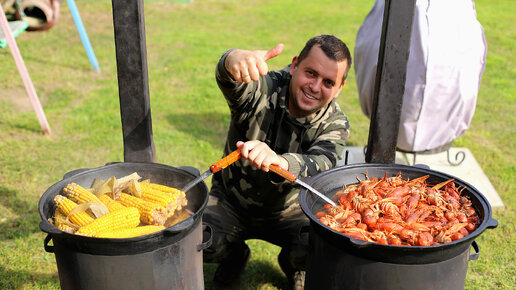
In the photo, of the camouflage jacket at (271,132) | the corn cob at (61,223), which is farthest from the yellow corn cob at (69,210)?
the camouflage jacket at (271,132)

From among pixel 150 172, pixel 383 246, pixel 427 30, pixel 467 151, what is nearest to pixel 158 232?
pixel 150 172

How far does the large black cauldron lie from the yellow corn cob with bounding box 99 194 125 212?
92cm

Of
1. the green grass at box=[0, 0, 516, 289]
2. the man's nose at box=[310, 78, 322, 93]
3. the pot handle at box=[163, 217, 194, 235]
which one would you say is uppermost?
the man's nose at box=[310, 78, 322, 93]

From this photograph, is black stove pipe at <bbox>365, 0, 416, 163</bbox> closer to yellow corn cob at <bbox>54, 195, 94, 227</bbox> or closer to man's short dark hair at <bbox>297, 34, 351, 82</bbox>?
man's short dark hair at <bbox>297, 34, 351, 82</bbox>

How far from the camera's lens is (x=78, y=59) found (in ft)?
27.3

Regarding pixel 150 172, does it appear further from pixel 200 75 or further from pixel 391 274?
pixel 200 75

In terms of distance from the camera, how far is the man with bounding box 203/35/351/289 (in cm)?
293

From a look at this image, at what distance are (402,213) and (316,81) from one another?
3.33 feet

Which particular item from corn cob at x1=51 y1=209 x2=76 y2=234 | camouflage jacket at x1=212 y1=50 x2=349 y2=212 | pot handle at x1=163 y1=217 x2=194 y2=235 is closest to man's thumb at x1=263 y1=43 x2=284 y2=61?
camouflage jacket at x1=212 y1=50 x2=349 y2=212

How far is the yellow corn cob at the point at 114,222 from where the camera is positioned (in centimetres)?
213

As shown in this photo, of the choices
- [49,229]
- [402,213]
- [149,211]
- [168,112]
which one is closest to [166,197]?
[149,211]

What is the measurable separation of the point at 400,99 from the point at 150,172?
1.51 metres

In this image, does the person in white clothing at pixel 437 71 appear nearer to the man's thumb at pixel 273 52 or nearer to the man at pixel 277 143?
the man at pixel 277 143

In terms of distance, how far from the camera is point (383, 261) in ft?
6.78
